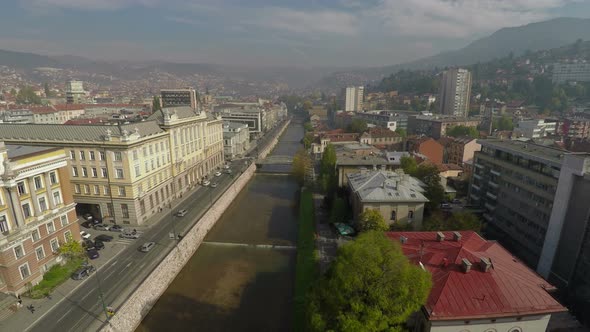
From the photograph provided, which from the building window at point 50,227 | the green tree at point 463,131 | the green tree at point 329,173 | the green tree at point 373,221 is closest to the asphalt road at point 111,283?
the building window at point 50,227

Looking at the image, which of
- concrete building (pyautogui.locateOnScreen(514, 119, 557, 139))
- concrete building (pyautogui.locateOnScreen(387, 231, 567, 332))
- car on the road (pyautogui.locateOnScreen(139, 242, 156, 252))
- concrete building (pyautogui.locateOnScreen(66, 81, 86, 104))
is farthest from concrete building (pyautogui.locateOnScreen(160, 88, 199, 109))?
concrete building (pyautogui.locateOnScreen(387, 231, 567, 332))

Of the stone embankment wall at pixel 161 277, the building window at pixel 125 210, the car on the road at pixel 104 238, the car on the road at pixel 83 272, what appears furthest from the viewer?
the building window at pixel 125 210

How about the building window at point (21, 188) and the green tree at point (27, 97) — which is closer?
the building window at point (21, 188)

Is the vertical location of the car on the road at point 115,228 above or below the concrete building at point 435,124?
below

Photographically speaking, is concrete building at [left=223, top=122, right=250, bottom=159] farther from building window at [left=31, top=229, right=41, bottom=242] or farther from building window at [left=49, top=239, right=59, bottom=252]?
building window at [left=31, top=229, right=41, bottom=242]

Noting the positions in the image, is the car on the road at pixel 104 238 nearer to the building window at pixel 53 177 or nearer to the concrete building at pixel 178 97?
the building window at pixel 53 177

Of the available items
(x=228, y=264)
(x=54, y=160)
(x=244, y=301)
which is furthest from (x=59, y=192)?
(x=244, y=301)

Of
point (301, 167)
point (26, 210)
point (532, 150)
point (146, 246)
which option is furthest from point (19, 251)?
point (532, 150)
